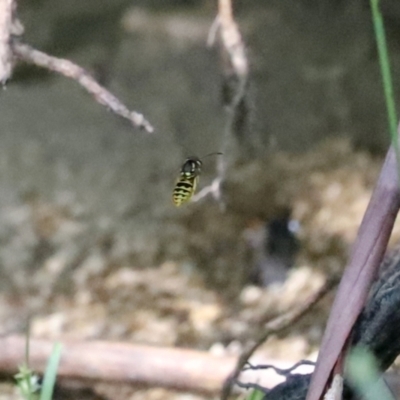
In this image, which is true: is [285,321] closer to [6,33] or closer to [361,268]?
[361,268]

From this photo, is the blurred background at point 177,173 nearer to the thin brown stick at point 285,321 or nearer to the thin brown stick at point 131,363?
the thin brown stick at point 131,363

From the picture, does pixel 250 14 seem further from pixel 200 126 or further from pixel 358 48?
pixel 200 126

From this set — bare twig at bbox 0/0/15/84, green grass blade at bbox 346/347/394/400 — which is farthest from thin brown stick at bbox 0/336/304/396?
bare twig at bbox 0/0/15/84

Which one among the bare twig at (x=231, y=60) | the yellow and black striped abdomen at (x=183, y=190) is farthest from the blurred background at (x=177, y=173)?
the yellow and black striped abdomen at (x=183, y=190)

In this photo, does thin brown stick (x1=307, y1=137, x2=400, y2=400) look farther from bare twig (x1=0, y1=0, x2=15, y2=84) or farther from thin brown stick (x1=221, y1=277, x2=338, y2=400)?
bare twig (x1=0, y1=0, x2=15, y2=84)

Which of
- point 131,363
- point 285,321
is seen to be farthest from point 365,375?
point 131,363
